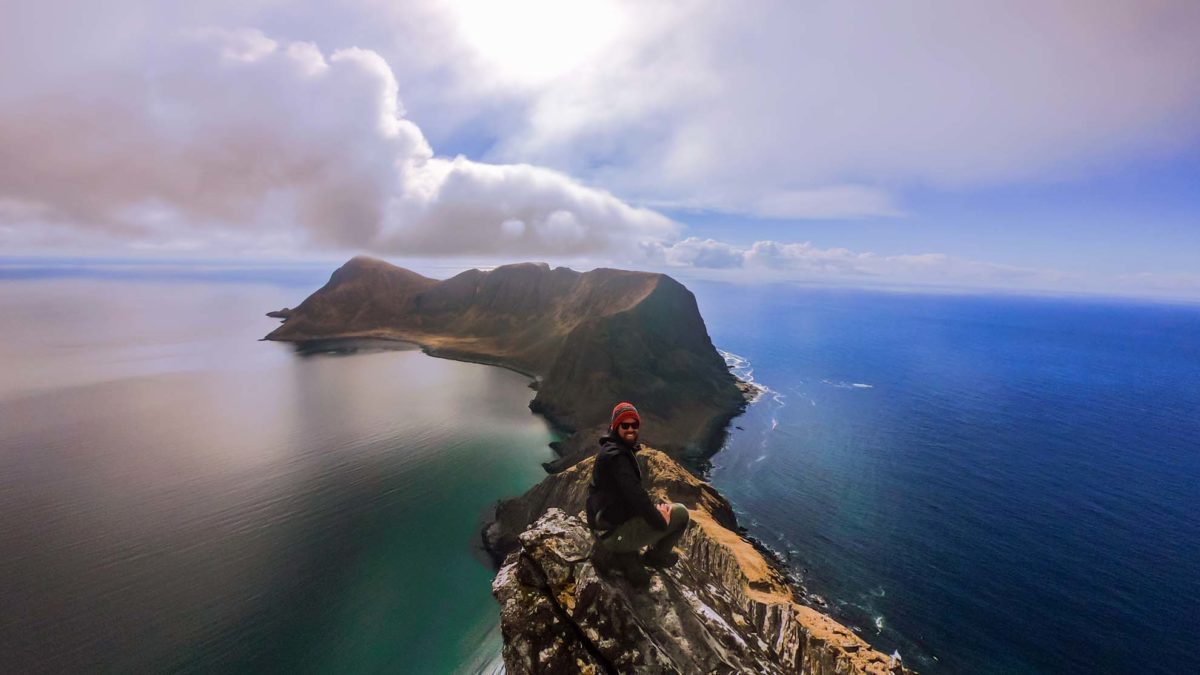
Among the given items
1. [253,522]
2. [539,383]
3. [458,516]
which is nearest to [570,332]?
[539,383]

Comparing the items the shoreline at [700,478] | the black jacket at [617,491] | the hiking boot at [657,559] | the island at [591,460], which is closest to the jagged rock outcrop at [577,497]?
the island at [591,460]

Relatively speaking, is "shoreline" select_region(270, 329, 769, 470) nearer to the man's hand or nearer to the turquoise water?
the turquoise water

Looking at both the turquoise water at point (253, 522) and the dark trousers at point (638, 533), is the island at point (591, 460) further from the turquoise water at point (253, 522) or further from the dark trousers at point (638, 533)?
the turquoise water at point (253, 522)

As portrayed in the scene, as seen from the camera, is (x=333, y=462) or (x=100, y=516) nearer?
(x=100, y=516)

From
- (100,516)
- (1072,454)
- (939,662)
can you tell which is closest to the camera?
(939,662)

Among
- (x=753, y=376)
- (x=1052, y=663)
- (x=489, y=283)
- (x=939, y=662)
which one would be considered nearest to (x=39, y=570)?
(x=939, y=662)

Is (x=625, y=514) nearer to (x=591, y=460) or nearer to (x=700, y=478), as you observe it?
(x=591, y=460)

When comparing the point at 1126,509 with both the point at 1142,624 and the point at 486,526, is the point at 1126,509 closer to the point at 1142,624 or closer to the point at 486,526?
the point at 1142,624
